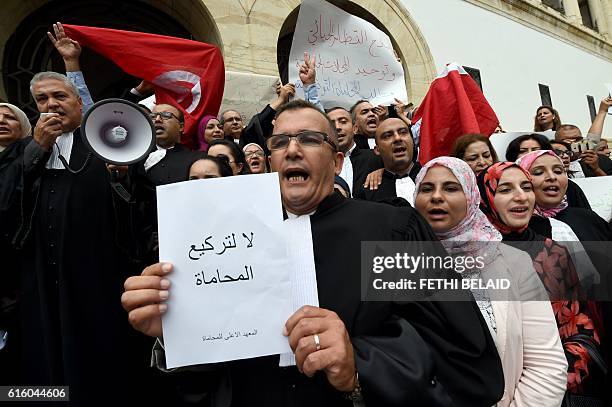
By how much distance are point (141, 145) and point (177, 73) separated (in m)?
2.81

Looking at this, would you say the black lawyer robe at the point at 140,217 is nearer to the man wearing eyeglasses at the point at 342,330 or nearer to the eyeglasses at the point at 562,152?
the man wearing eyeglasses at the point at 342,330

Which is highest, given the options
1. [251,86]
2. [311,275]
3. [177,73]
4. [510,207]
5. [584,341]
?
[251,86]

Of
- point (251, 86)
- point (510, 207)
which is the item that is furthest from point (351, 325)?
point (251, 86)

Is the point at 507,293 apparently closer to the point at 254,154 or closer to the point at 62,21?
the point at 254,154

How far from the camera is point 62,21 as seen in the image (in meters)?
7.27

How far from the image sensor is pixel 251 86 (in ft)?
20.7

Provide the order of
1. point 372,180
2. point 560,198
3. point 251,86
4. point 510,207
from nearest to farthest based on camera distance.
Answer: point 510,207 → point 560,198 → point 372,180 → point 251,86

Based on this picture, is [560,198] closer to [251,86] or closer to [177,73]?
[177,73]

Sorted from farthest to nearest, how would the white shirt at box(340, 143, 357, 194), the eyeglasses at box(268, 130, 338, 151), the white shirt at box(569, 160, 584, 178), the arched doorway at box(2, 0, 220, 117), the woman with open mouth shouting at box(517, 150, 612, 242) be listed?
the arched doorway at box(2, 0, 220, 117)
the white shirt at box(569, 160, 584, 178)
the white shirt at box(340, 143, 357, 194)
the woman with open mouth shouting at box(517, 150, 612, 242)
the eyeglasses at box(268, 130, 338, 151)

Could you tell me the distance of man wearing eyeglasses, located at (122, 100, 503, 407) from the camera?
3.69 feet

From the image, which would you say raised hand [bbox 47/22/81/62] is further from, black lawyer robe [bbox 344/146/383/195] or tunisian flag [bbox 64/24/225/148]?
black lawyer robe [bbox 344/146/383/195]

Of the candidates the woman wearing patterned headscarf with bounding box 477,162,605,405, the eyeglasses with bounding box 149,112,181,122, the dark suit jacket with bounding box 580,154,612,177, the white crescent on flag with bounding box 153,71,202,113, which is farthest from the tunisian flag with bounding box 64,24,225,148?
the dark suit jacket with bounding box 580,154,612,177

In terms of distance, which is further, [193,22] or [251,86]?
[193,22]

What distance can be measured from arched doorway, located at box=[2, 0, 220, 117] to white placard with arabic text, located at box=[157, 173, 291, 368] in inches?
218
